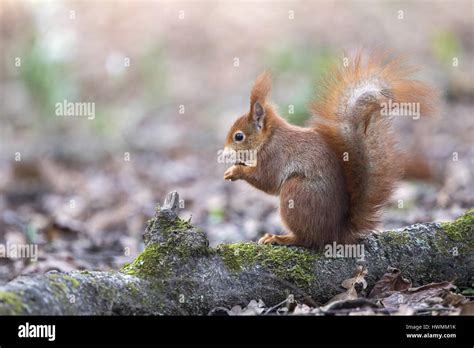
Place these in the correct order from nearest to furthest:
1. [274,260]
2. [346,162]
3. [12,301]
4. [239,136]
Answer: [12,301] < [274,260] < [346,162] < [239,136]

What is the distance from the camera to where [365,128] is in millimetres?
3719

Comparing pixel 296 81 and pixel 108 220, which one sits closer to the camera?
pixel 108 220

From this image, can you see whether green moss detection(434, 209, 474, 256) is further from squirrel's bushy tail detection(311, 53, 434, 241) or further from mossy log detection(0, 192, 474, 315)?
squirrel's bushy tail detection(311, 53, 434, 241)

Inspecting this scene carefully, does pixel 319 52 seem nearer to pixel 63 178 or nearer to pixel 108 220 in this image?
pixel 63 178

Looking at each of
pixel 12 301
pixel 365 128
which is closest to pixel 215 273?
pixel 12 301

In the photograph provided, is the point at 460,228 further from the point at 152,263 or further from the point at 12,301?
the point at 12,301

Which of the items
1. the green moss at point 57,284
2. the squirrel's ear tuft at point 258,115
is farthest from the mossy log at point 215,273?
the squirrel's ear tuft at point 258,115

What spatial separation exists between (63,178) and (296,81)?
476 centimetres

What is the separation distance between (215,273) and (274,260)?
36 centimetres

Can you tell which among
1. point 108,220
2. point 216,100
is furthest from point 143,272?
point 216,100

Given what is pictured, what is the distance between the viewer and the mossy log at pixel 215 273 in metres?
2.91

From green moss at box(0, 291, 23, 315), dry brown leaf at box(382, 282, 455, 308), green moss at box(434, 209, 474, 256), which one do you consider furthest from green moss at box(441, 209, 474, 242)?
green moss at box(0, 291, 23, 315)

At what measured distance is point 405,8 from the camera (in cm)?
1519

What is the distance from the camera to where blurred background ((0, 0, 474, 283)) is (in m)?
6.38
